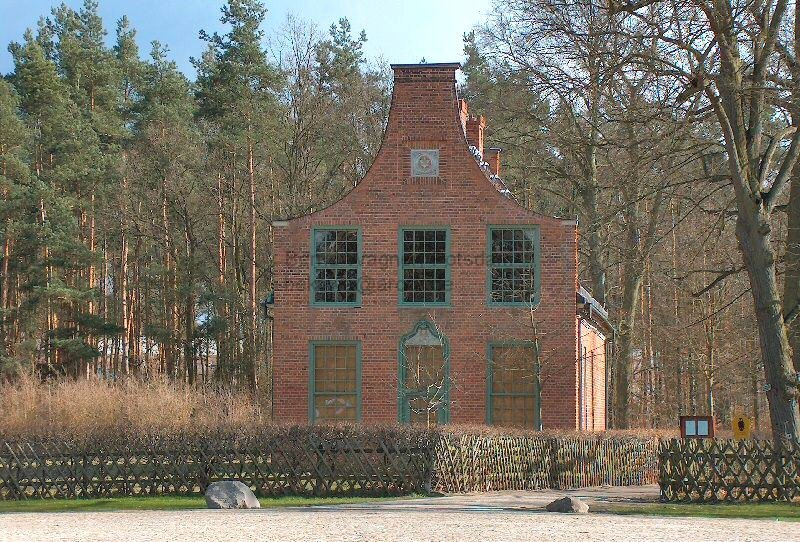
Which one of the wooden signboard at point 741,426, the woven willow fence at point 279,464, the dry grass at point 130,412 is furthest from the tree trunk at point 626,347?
the wooden signboard at point 741,426

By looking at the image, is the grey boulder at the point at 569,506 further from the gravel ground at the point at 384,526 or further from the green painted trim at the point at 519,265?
the green painted trim at the point at 519,265

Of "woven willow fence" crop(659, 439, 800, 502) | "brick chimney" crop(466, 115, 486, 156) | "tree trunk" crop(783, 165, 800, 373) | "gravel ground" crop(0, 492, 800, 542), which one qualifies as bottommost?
"gravel ground" crop(0, 492, 800, 542)

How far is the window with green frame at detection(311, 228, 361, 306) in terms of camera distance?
29.5 metres

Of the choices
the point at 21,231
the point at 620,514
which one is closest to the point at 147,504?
the point at 620,514

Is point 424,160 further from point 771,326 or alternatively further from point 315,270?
point 771,326

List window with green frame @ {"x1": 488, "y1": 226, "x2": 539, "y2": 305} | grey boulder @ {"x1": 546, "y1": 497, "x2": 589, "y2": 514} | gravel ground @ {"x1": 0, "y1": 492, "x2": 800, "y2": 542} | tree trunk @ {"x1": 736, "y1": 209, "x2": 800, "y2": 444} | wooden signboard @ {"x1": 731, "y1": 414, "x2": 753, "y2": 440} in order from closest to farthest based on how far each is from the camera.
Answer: gravel ground @ {"x1": 0, "y1": 492, "x2": 800, "y2": 542} → grey boulder @ {"x1": 546, "y1": 497, "x2": 589, "y2": 514} → tree trunk @ {"x1": 736, "y1": 209, "x2": 800, "y2": 444} → wooden signboard @ {"x1": 731, "y1": 414, "x2": 753, "y2": 440} → window with green frame @ {"x1": 488, "y1": 226, "x2": 539, "y2": 305}

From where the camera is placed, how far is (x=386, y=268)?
29.5 meters

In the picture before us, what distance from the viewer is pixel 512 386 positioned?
29.0m

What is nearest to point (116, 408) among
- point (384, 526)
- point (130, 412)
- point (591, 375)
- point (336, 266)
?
point (130, 412)

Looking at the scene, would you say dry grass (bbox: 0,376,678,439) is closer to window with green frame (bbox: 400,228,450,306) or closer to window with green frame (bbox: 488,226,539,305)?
window with green frame (bbox: 488,226,539,305)

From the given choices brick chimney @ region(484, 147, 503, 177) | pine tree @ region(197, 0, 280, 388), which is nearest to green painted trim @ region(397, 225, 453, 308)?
brick chimney @ region(484, 147, 503, 177)

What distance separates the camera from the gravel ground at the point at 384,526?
47.6ft

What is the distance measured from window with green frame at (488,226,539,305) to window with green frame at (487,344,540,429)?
126 cm

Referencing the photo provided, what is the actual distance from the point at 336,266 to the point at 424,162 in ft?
11.2
